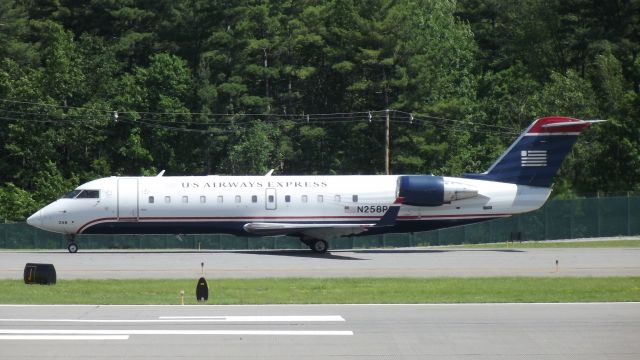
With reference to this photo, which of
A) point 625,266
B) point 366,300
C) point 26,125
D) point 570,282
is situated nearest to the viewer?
point 366,300

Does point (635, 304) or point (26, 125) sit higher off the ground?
point (26, 125)

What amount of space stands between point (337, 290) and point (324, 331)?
874cm

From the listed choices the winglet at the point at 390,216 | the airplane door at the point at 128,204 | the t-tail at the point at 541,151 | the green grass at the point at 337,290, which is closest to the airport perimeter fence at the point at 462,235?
the t-tail at the point at 541,151

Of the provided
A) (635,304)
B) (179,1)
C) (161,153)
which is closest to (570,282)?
(635,304)

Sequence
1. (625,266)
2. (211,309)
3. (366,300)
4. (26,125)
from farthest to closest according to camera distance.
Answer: (26,125), (625,266), (366,300), (211,309)

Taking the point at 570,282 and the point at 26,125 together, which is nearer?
the point at 570,282

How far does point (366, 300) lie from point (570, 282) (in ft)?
25.4

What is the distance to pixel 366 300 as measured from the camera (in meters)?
25.5

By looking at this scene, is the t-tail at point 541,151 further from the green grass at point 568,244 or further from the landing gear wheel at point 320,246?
the landing gear wheel at point 320,246

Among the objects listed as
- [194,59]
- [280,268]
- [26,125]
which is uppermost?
[194,59]

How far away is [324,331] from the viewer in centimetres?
1988

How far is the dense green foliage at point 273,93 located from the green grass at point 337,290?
118 feet

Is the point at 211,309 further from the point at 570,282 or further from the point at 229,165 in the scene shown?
the point at 229,165

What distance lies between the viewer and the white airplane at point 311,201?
42.1 m
